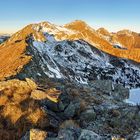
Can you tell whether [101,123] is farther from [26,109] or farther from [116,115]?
[26,109]

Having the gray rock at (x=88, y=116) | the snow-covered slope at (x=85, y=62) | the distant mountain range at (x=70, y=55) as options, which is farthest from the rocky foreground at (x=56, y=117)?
the snow-covered slope at (x=85, y=62)

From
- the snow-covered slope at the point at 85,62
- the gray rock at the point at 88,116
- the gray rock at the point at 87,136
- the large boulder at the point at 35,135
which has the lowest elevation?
the snow-covered slope at the point at 85,62

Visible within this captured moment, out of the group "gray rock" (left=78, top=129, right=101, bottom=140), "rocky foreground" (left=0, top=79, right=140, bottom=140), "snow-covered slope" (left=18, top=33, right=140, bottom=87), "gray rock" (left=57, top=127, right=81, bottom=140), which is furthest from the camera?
"snow-covered slope" (left=18, top=33, right=140, bottom=87)

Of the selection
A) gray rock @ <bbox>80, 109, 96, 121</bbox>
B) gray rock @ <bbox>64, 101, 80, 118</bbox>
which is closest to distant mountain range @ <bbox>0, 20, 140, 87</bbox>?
gray rock @ <bbox>64, 101, 80, 118</bbox>

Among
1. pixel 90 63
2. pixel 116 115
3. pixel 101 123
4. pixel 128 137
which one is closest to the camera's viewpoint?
pixel 128 137

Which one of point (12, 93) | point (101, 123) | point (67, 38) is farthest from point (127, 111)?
point (67, 38)

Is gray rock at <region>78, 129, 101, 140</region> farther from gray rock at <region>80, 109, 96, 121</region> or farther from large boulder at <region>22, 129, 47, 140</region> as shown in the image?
gray rock at <region>80, 109, 96, 121</region>

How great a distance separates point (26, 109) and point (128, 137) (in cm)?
704

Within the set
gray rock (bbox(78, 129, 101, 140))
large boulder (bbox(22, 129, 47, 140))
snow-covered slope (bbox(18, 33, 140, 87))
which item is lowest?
snow-covered slope (bbox(18, 33, 140, 87))

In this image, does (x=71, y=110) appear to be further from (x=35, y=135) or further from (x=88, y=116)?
(x=35, y=135)

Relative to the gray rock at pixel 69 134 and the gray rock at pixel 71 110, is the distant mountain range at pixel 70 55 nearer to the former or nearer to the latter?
the gray rock at pixel 71 110

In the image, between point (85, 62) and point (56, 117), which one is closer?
point (56, 117)

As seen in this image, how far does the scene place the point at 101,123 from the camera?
21.3 meters

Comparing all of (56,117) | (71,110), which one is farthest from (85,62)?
(56,117)
